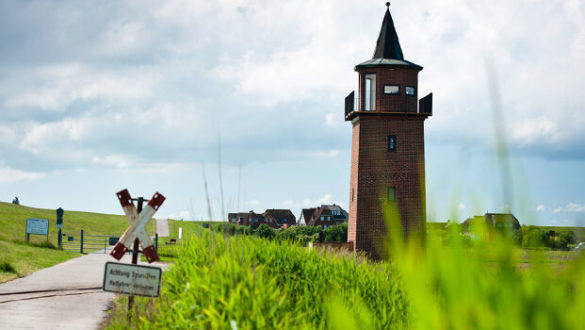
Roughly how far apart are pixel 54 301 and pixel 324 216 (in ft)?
279

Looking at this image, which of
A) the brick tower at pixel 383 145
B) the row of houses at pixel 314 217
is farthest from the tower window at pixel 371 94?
the row of houses at pixel 314 217

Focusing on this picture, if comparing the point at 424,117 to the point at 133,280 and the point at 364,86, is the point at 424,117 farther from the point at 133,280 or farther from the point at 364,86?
the point at 133,280

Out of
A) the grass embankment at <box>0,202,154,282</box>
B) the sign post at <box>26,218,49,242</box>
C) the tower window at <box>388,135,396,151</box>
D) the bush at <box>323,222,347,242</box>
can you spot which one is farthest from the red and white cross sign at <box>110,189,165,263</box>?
the bush at <box>323,222,347,242</box>

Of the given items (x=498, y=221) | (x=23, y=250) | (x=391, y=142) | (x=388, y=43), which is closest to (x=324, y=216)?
(x=388, y=43)

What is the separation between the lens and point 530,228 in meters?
1.65

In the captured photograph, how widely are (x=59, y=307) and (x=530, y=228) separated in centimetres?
1386

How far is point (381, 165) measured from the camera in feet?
103

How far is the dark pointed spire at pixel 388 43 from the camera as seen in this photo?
34.5m

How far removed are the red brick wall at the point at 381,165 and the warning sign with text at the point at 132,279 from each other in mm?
22071

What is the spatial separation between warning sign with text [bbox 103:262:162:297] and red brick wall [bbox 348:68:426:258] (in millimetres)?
22071

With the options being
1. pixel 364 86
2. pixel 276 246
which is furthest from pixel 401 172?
pixel 276 246

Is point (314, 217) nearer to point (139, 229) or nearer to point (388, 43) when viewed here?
point (388, 43)

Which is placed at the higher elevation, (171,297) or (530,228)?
(530,228)

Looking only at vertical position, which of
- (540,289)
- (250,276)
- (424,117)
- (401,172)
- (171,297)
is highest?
(424,117)
